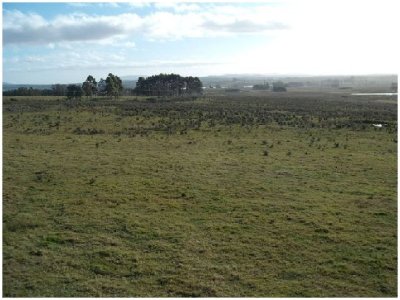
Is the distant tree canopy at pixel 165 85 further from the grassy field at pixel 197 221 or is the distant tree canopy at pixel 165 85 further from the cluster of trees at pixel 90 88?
the grassy field at pixel 197 221

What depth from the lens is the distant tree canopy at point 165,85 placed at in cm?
12169

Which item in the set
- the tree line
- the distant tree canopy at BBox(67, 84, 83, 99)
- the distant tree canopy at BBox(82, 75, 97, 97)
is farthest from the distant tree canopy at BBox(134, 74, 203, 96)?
the distant tree canopy at BBox(67, 84, 83, 99)

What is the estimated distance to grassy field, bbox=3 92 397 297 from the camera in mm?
9875

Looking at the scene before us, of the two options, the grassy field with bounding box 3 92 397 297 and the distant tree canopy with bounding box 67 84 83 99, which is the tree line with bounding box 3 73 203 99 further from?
the grassy field with bounding box 3 92 397 297

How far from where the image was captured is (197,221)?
13.7 m

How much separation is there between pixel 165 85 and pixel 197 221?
112511mm

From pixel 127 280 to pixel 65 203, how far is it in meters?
6.29

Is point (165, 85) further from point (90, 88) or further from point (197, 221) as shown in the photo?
point (197, 221)

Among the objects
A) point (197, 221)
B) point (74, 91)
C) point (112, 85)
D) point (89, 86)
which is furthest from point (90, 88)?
point (197, 221)

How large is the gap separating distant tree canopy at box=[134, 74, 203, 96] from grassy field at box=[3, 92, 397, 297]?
3794 inches

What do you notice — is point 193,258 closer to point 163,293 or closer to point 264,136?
point 163,293

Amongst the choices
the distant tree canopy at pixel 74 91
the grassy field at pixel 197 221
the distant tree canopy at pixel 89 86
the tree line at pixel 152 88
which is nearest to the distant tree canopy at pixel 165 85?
→ the tree line at pixel 152 88

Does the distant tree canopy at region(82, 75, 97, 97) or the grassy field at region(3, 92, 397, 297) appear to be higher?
the distant tree canopy at region(82, 75, 97, 97)

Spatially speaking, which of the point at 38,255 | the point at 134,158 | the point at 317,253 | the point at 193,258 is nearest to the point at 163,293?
the point at 193,258
